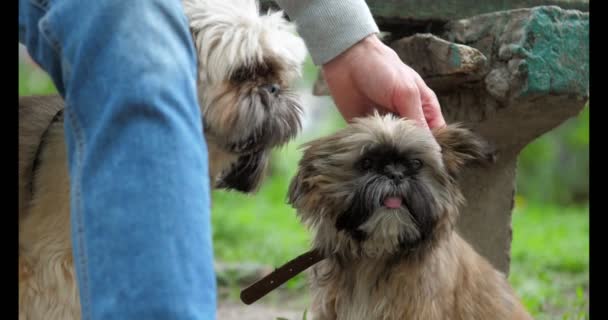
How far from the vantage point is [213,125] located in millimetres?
1901

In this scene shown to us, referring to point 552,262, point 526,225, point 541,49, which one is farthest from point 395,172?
point 526,225

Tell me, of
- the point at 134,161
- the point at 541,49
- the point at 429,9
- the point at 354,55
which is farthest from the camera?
the point at 429,9

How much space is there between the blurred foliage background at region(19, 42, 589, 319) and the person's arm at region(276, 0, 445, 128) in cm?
16

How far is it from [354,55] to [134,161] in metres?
1.05

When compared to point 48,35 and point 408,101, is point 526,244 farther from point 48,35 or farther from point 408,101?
point 48,35

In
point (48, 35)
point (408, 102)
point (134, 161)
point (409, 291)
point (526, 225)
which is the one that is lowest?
point (526, 225)

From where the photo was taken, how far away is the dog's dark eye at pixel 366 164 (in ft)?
7.08

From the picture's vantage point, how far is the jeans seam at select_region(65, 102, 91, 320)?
1310mm

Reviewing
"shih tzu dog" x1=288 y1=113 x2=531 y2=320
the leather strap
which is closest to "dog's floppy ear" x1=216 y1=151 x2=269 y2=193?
"shih tzu dog" x1=288 y1=113 x2=531 y2=320

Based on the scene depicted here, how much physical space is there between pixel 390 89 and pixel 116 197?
1.12 meters

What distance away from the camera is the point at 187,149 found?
4.33 feet

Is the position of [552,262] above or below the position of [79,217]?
below

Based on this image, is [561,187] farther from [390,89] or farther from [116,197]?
[116,197]

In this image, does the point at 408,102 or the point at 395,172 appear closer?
the point at 395,172
